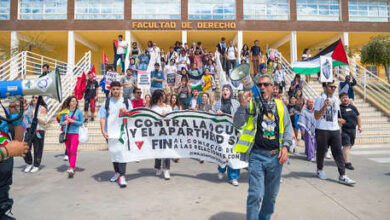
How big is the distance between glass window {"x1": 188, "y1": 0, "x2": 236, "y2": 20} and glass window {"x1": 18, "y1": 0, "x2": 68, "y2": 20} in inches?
402

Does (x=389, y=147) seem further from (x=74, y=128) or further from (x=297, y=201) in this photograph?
(x=74, y=128)

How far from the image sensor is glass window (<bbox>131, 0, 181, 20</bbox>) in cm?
2011

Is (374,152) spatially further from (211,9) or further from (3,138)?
(211,9)

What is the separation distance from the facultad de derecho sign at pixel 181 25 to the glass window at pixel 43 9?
587 centimetres

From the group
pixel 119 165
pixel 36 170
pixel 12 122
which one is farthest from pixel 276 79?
pixel 12 122

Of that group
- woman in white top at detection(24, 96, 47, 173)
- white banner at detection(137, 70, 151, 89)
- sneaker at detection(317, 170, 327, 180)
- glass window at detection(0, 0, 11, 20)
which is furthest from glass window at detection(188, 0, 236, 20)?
sneaker at detection(317, 170, 327, 180)

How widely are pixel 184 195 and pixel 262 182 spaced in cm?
177

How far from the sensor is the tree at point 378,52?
17.0 meters

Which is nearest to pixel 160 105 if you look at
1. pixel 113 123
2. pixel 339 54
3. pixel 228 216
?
pixel 113 123

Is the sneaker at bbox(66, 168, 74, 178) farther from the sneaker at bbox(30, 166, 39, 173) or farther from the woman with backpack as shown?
the sneaker at bbox(30, 166, 39, 173)

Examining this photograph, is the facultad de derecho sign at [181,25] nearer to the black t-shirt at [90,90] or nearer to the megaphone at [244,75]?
the black t-shirt at [90,90]

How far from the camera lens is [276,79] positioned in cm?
1254

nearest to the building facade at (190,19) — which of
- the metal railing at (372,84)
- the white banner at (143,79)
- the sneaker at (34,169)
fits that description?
the metal railing at (372,84)

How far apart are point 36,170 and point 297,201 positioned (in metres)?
5.77
